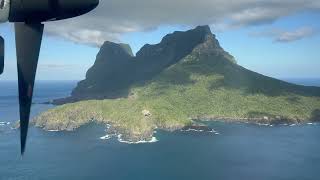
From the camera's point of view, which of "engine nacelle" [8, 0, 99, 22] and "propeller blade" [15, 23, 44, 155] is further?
"propeller blade" [15, 23, 44, 155]

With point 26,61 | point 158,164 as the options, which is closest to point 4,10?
point 26,61

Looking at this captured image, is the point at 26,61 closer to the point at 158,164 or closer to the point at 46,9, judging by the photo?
the point at 46,9

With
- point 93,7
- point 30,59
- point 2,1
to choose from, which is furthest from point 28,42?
point 93,7

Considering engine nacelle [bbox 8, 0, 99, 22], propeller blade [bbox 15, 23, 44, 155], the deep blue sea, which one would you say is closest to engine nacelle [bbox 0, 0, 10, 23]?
engine nacelle [bbox 8, 0, 99, 22]

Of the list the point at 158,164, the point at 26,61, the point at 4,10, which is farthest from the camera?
the point at 158,164

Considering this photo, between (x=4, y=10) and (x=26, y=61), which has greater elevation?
(x=4, y=10)

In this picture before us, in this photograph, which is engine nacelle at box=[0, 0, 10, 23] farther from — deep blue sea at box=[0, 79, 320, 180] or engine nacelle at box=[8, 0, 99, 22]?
deep blue sea at box=[0, 79, 320, 180]

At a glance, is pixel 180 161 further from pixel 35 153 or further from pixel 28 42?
pixel 28 42
